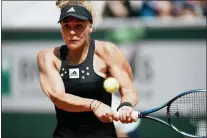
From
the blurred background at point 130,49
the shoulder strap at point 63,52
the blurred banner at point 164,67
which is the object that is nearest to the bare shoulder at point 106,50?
the shoulder strap at point 63,52

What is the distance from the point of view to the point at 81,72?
204 inches

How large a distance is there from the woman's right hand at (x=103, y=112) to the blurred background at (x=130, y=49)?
13.9 ft

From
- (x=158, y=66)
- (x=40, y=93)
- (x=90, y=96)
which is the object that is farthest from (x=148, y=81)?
(x=90, y=96)

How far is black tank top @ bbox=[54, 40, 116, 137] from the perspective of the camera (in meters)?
5.17

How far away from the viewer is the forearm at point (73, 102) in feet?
16.4

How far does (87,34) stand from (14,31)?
17.0 ft

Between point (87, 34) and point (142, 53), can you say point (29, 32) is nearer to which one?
point (142, 53)

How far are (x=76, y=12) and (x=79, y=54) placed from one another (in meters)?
0.35

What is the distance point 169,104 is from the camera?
5.31 m

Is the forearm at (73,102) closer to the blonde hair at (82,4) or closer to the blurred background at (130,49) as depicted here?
the blonde hair at (82,4)

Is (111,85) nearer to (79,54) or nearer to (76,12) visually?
(79,54)

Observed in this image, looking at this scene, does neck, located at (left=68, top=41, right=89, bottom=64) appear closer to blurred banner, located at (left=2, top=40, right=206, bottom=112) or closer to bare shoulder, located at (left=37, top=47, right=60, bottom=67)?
bare shoulder, located at (left=37, top=47, right=60, bottom=67)

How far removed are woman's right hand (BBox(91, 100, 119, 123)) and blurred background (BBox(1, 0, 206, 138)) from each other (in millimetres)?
4238

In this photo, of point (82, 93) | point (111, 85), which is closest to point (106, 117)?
point (111, 85)
